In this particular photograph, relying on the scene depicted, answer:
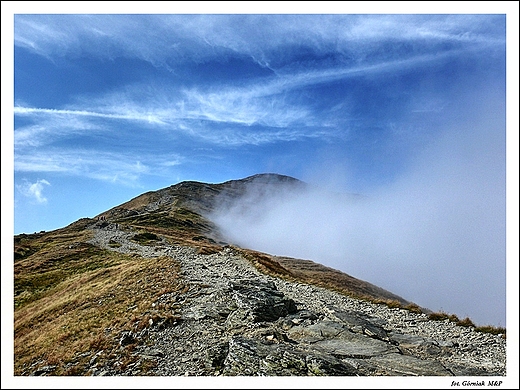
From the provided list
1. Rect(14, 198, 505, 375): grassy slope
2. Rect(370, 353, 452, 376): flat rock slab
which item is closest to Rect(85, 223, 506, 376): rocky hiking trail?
Rect(370, 353, 452, 376): flat rock slab

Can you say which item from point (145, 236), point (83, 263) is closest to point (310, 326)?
point (83, 263)

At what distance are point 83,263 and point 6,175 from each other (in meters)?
48.8

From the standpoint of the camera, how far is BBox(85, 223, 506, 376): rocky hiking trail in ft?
36.6

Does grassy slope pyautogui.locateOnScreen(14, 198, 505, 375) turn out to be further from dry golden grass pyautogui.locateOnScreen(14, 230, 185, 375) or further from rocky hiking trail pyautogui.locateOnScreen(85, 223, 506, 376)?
rocky hiking trail pyautogui.locateOnScreen(85, 223, 506, 376)

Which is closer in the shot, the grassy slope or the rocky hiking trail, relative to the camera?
the rocky hiking trail

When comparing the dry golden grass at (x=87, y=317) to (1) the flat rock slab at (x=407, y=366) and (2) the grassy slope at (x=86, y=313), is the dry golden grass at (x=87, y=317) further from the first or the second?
(1) the flat rock slab at (x=407, y=366)

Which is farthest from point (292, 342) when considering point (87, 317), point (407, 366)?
point (87, 317)

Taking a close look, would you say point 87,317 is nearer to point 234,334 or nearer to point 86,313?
point 86,313

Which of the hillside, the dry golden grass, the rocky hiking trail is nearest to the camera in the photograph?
the rocky hiking trail

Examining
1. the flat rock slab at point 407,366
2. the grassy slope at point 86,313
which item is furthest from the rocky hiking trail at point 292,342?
the grassy slope at point 86,313

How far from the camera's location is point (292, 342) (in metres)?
13.2

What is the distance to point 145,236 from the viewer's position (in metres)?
82.7

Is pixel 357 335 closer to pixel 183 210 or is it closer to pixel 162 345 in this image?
pixel 162 345

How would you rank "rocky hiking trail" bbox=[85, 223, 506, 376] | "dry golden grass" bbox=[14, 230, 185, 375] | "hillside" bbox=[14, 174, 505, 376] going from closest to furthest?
"rocky hiking trail" bbox=[85, 223, 506, 376]
"hillside" bbox=[14, 174, 505, 376]
"dry golden grass" bbox=[14, 230, 185, 375]
